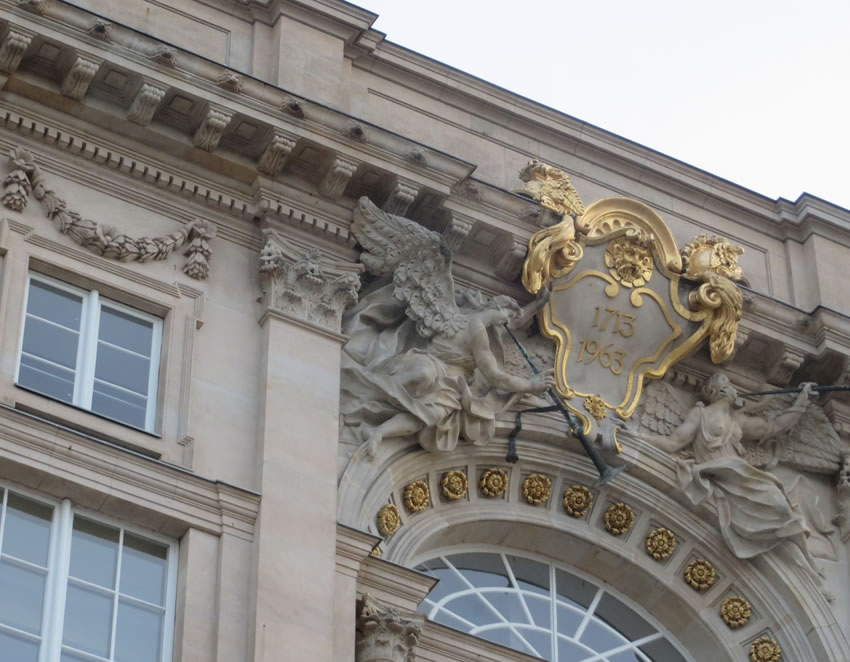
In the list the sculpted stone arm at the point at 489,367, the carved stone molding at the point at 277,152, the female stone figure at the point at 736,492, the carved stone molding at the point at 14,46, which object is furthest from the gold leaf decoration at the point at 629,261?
the carved stone molding at the point at 14,46

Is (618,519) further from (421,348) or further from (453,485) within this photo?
(421,348)

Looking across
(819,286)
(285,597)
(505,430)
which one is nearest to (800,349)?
(819,286)

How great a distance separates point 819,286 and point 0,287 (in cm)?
892

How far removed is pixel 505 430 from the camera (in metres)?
21.1

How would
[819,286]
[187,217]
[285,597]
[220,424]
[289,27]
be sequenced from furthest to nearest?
1. [819,286]
2. [289,27]
3. [187,217]
4. [220,424]
5. [285,597]

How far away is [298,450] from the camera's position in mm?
19109

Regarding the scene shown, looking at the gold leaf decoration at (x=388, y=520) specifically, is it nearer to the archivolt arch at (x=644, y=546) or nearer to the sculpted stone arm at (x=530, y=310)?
the archivolt arch at (x=644, y=546)

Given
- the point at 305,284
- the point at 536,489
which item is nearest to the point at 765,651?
the point at 536,489

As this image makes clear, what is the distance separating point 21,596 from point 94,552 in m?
0.88

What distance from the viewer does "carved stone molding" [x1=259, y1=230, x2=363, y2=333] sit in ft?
66.3

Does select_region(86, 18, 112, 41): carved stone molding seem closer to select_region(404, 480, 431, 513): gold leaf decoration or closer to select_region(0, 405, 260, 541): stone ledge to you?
select_region(0, 405, 260, 541): stone ledge

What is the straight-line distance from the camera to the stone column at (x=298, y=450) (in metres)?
17.8

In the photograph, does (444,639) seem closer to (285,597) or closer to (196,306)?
(285,597)

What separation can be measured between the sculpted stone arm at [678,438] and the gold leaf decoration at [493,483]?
1.52 m
